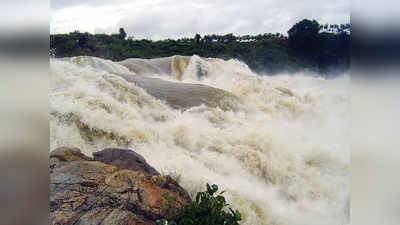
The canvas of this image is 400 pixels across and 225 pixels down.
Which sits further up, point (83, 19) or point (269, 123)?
point (83, 19)

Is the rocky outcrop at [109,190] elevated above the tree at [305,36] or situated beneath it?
situated beneath

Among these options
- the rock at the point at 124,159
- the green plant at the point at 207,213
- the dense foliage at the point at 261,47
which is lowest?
the green plant at the point at 207,213

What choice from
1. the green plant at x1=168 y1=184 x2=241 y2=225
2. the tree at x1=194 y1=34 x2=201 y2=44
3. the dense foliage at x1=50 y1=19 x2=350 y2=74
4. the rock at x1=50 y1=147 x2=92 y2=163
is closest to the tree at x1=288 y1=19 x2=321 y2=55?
the dense foliage at x1=50 y1=19 x2=350 y2=74

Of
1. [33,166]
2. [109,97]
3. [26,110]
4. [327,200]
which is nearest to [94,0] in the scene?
[109,97]

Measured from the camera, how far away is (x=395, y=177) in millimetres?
3947

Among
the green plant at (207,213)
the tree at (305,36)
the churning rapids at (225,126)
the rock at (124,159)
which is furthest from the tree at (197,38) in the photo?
the green plant at (207,213)

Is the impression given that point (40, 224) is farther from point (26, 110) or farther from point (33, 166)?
point (26, 110)

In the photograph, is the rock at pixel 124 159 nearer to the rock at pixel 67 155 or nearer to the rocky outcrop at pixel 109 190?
the rocky outcrop at pixel 109 190

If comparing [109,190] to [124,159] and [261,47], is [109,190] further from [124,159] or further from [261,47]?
[261,47]

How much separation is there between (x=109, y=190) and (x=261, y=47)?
1.98 m

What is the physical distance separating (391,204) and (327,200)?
0.57m

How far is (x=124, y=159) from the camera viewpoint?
391 centimetres

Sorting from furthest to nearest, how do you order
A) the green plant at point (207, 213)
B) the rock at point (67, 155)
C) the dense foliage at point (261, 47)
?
the dense foliage at point (261, 47) < the rock at point (67, 155) < the green plant at point (207, 213)

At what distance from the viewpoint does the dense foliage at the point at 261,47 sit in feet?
13.5
